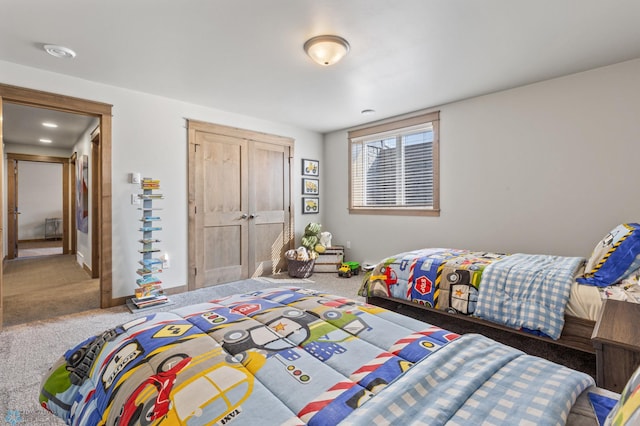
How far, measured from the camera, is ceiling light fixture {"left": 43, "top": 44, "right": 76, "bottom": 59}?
255cm

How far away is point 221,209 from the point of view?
14.3 feet

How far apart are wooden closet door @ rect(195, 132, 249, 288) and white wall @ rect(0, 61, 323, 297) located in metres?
0.21

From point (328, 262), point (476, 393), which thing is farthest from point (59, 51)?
point (328, 262)

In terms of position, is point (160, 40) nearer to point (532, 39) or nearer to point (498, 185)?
point (532, 39)

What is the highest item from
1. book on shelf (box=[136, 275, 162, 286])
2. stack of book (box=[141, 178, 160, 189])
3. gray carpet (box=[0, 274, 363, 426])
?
stack of book (box=[141, 178, 160, 189])

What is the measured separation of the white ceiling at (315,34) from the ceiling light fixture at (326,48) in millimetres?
65

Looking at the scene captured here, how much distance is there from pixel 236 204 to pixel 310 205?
1472 millimetres

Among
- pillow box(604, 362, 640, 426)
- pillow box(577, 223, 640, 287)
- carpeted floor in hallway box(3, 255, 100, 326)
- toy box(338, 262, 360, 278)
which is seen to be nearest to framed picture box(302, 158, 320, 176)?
toy box(338, 262, 360, 278)

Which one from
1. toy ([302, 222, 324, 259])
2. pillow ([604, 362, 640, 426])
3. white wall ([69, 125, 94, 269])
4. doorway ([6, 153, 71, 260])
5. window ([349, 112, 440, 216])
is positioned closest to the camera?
pillow ([604, 362, 640, 426])

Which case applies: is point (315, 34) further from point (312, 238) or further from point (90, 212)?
point (90, 212)

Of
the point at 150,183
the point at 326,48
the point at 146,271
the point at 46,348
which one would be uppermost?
the point at 326,48

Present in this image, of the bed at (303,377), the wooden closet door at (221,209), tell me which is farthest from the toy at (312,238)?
the bed at (303,377)

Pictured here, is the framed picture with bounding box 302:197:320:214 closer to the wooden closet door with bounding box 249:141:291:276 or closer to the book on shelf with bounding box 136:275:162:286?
the wooden closet door with bounding box 249:141:291:276

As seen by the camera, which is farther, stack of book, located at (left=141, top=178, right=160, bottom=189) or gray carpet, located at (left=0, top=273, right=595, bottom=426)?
stack of book, located at (left=141, top=178, right=160, bottom=189)
